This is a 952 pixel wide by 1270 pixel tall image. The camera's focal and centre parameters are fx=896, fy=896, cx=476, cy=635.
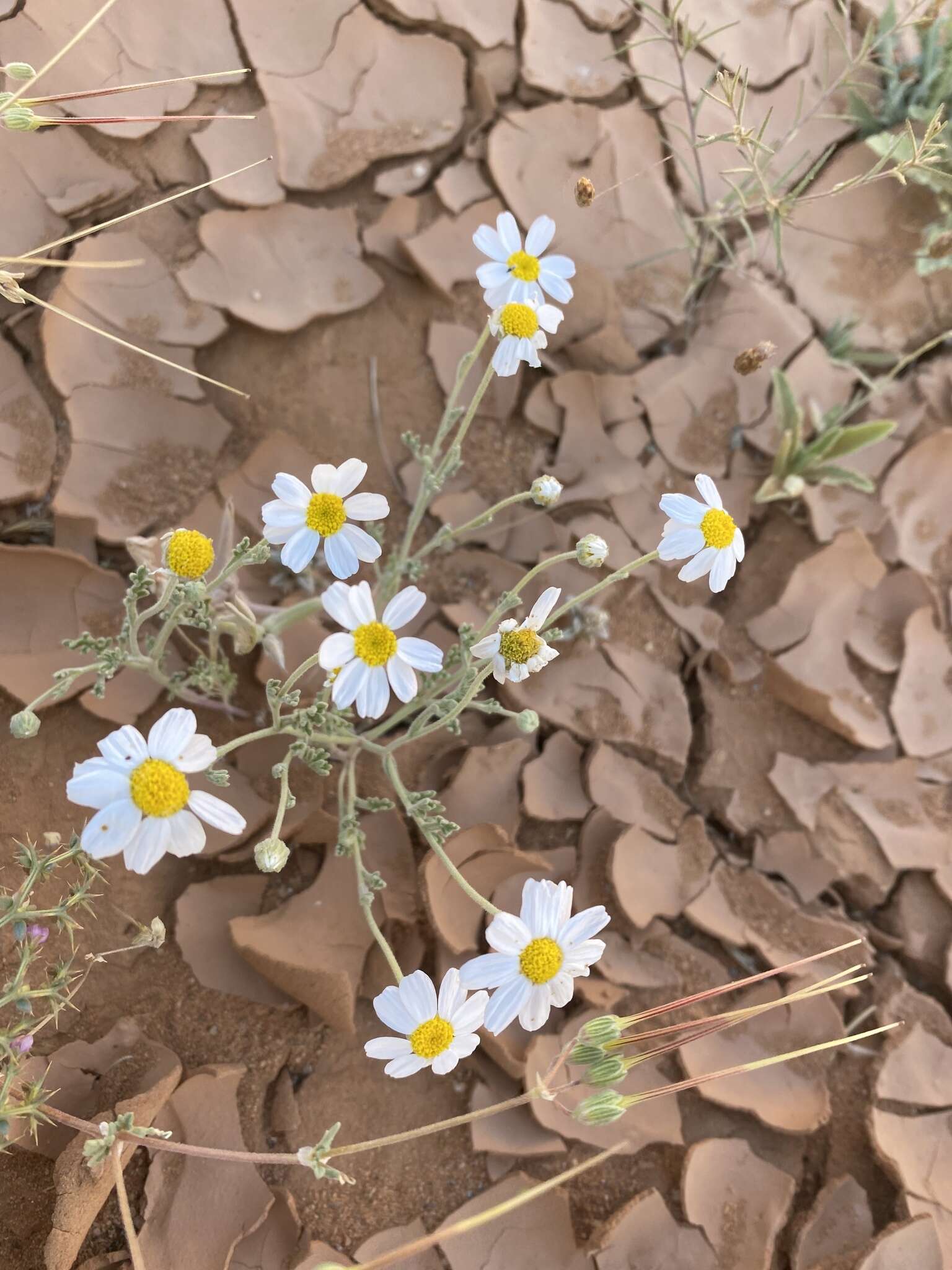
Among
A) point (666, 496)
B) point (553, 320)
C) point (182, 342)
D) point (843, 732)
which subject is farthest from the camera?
point (843, 732)

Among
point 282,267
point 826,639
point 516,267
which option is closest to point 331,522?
point 516,267

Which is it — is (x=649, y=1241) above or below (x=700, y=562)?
below

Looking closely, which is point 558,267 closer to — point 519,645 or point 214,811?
point 519,645

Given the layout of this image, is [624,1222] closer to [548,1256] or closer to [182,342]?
[548,1256]

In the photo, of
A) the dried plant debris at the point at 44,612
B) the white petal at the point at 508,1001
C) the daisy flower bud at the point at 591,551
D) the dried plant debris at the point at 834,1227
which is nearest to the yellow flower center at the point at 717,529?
the daisy flower bud at the point at 591,551

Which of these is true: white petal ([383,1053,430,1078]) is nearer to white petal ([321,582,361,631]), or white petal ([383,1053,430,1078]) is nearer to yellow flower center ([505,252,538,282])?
white petal ([321,582,361,631])

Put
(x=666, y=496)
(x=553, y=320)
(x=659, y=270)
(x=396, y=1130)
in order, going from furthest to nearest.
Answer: (x=659, y=270)
(x=396, y=1130)
(x=553, y=320)
(x=666, y=496)

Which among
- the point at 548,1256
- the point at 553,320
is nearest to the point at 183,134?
the point at 553,320
